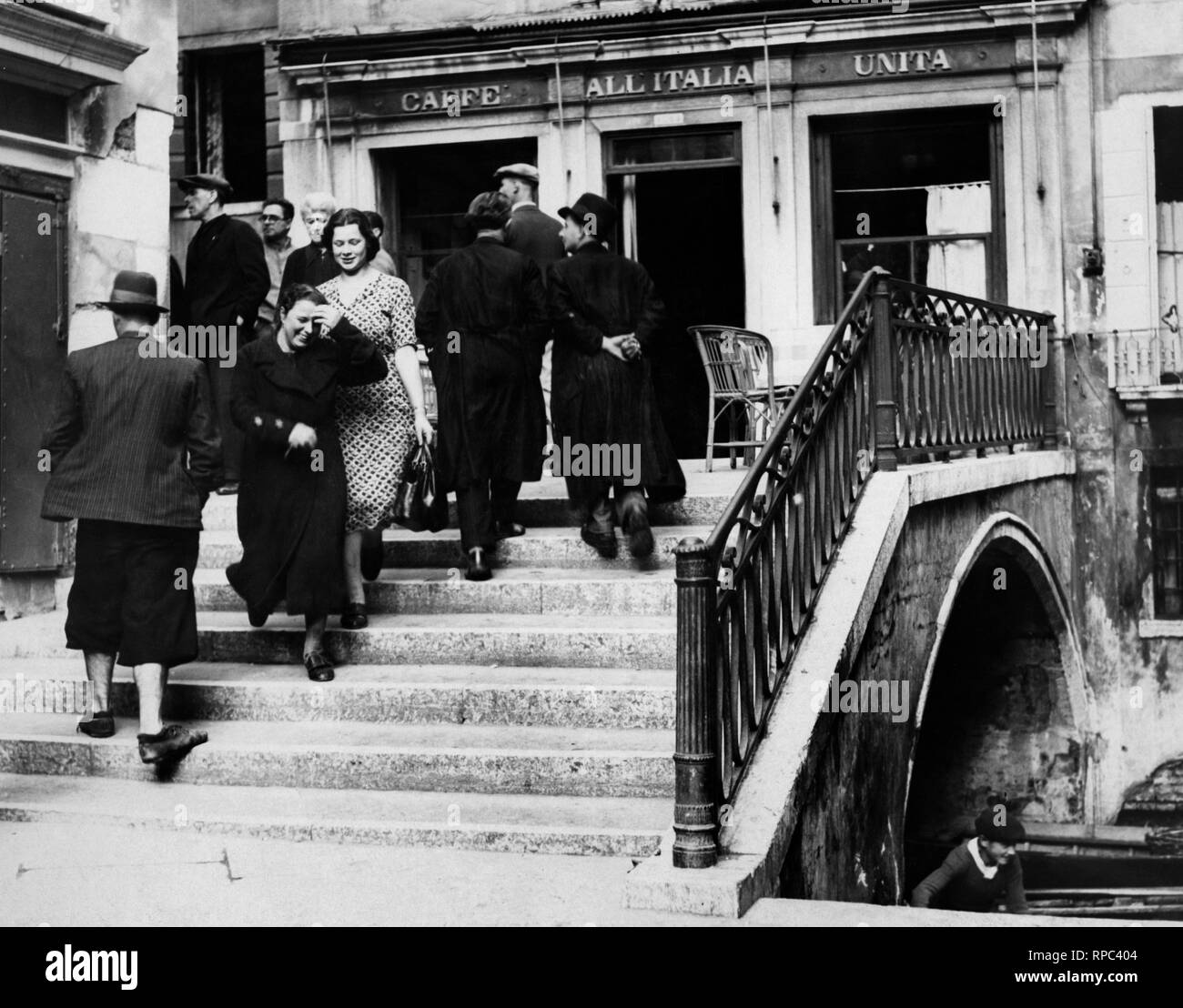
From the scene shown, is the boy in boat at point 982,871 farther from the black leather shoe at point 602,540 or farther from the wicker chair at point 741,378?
the black leather shoe at point 602,540

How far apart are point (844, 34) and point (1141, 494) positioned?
5.16 metres

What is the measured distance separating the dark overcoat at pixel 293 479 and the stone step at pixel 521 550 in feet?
3.95

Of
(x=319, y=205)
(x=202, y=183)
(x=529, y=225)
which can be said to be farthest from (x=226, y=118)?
(x=319, y=205)

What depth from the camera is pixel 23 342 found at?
878cm

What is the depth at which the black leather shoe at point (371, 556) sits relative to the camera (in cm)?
769

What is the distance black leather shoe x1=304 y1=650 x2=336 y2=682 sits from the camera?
672 cm

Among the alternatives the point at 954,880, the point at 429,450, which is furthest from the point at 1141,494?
the point at 429,450

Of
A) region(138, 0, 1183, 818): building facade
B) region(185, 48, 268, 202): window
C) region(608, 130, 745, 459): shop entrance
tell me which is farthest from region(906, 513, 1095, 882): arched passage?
region(185, 48, 268, 202): window

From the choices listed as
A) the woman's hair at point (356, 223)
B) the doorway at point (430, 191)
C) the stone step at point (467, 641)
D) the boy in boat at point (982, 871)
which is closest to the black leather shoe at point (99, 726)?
the stone step at point (467, 641)

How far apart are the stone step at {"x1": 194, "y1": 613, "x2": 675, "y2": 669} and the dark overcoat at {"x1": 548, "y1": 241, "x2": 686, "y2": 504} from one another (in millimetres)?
940

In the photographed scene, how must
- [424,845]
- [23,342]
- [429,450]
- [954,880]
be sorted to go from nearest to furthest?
[424,845] < [429,450] < [23,342] < [954,880]

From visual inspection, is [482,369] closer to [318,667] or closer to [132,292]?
[318,667]

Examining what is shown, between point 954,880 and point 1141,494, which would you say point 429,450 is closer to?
point 954,880
